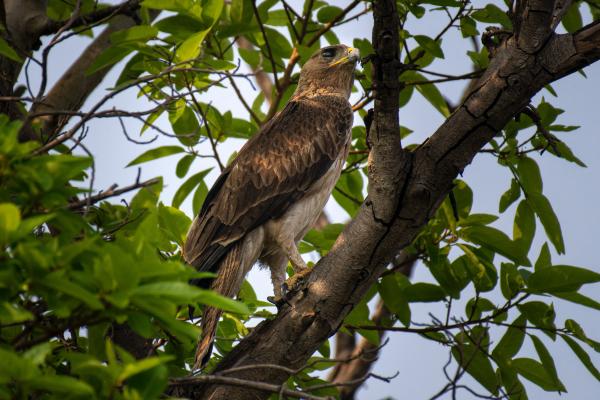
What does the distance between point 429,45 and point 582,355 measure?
7.25 feet

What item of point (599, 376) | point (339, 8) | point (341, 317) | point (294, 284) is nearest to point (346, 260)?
point (341, 317)

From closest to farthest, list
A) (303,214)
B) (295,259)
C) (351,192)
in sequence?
1. (295,259)
2. (303,214)
3. (351,192)

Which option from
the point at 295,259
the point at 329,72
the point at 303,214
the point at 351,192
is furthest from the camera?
the point at 329,72

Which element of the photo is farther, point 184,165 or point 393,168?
point 184,165

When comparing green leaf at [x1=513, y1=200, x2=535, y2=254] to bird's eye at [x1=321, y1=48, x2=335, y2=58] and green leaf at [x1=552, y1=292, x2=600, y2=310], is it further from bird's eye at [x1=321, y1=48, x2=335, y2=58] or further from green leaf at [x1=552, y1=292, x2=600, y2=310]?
bird's eye at [x1=321, y1=48, x2=335, y2=58]

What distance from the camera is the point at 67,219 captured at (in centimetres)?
299

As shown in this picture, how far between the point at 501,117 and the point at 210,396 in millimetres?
2245

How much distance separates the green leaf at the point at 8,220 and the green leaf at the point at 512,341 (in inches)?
133

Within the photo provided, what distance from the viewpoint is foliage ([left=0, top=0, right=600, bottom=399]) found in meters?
2.64

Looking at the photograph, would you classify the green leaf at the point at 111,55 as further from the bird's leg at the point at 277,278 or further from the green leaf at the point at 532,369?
the green leaf at the point at 532,369

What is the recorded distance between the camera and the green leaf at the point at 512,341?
16.7 ft

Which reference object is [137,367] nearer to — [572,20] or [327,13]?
[327,13]

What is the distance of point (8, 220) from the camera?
8.57 feet

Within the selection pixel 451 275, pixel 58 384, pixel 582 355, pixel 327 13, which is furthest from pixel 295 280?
pixel 58 384
